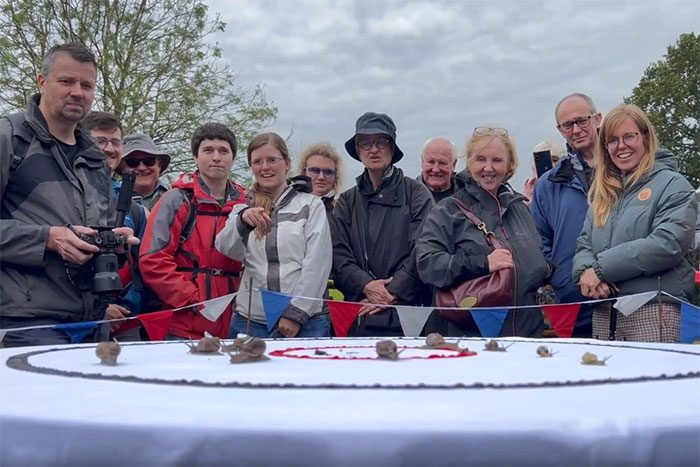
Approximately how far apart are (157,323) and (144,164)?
1.70 m

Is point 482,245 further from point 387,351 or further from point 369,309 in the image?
point 387,351

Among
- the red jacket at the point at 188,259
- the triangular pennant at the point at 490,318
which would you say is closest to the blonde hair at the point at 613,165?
the triangular pennant at the point at 490,318

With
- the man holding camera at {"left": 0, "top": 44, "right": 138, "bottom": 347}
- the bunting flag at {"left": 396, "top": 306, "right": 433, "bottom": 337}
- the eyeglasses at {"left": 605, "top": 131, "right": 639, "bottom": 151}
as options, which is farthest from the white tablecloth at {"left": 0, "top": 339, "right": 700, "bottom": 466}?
the eyeglasses at {"left": 605, "top": 131, "right": 639, "bottom": 151}

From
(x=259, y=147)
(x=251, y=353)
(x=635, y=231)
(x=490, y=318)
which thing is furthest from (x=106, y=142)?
(x=251, y=353)

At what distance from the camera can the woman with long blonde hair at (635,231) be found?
4.17 meters

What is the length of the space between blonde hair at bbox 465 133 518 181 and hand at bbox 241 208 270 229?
1339 millimetres

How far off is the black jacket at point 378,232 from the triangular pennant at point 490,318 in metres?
0.63

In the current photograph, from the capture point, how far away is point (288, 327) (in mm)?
4516

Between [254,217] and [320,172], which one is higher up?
[320,172]

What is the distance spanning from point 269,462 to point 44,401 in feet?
1.59

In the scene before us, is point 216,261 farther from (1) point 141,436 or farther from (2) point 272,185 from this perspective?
(1) point 141,436

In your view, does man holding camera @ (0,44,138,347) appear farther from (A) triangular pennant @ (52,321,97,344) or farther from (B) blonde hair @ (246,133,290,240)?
(B) blonde hair @ (246,133,290,240)

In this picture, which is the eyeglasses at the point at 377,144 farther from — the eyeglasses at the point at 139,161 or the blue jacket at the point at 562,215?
the eyeglasses at the point at 139,161

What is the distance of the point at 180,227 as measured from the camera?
4641 millimetres
